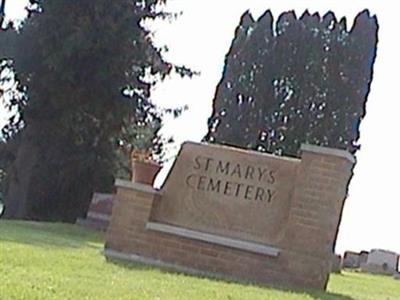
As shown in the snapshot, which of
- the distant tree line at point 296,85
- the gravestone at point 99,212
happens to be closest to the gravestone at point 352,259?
the distant tree line at point 296,85

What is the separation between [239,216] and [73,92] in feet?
36.8

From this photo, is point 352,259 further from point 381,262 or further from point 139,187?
point 139,187

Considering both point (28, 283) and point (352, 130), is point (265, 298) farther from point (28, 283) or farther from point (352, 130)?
point (352, 130)

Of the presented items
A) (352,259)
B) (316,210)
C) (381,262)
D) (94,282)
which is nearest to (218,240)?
(316,210)

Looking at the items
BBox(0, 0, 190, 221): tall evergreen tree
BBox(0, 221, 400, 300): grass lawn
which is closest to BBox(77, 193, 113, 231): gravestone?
BBox(0, 0, 190, 221): tall evergreen tree

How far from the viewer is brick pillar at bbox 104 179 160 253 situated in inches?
384

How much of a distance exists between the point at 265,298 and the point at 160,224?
9.26ft

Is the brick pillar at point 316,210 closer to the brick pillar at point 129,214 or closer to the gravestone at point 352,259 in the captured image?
the brick pillar at point 129,214

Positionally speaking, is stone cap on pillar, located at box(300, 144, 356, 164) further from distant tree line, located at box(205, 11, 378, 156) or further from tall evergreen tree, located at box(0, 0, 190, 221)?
distant tree line, located at box(205, 11, 378, 156)

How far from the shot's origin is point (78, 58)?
19797 mm

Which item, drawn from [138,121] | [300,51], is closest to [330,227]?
[138,121]

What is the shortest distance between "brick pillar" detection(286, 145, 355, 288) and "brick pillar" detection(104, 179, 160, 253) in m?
1.65

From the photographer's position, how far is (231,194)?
31.5 ft

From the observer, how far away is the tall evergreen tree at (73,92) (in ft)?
64.8
